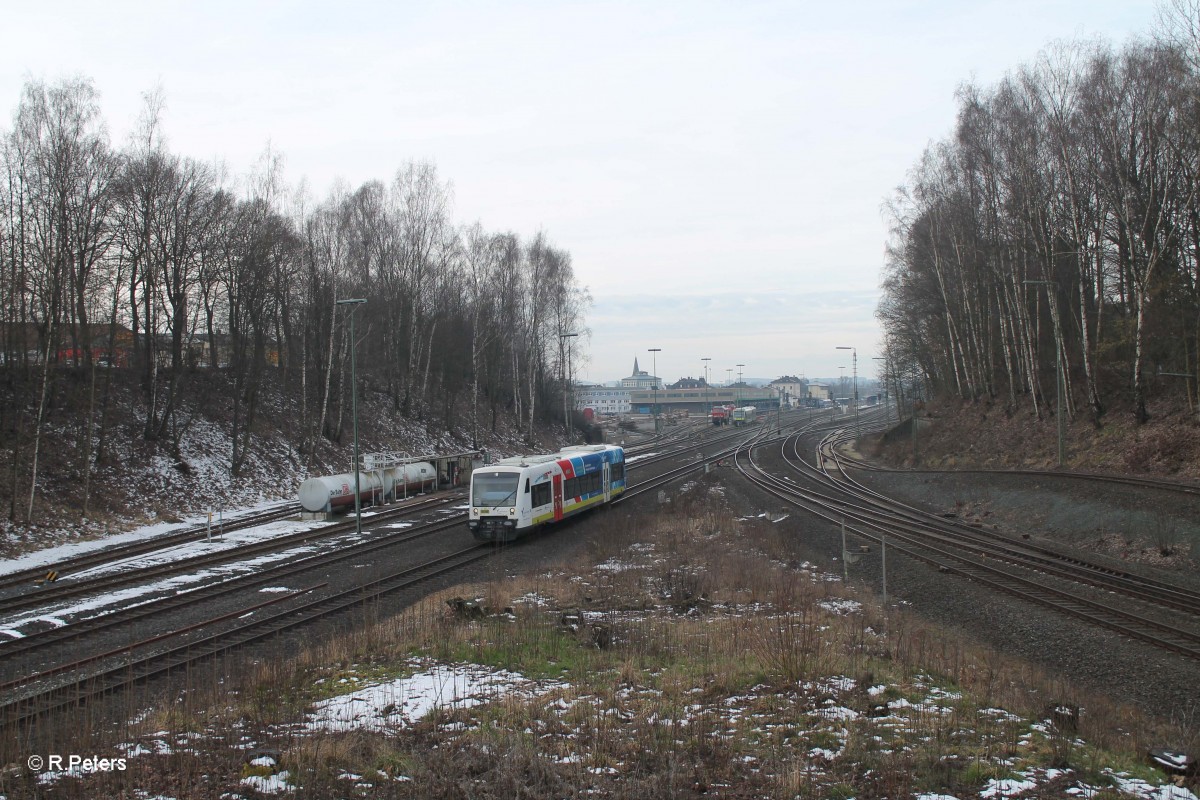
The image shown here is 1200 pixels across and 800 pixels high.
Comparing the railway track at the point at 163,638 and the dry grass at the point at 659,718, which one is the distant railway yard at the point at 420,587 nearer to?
the railway track at the point at 163,638

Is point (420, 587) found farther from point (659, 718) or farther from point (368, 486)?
point (368, 486)

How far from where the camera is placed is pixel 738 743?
299 inches

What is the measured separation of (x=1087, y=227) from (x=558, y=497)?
83.8ft

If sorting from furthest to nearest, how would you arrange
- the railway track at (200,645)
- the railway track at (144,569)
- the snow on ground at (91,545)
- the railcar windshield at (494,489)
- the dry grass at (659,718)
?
the railcar windshield at (494,489), the snow on ground at (91,545), the railway track at (144,569), the railway track at (200,645), the dry grass at (659,718)

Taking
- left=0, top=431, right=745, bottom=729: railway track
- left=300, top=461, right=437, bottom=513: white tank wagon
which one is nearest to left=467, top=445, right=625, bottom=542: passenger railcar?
left=0, top=431, right=745, bottom=729: railway track

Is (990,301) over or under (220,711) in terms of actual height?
over

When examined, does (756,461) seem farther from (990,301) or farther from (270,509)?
(270,509)

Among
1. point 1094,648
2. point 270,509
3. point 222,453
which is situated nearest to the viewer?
point 1094,648

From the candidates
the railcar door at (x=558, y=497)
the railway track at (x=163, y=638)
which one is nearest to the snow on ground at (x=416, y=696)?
the railway track at (x=163, y=638)

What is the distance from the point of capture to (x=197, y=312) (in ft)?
116

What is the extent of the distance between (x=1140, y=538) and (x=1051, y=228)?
17290mm

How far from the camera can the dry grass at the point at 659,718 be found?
667cm

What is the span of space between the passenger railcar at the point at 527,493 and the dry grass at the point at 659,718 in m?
8.55

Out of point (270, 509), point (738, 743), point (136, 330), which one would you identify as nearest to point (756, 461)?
point (270, 509)
